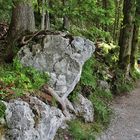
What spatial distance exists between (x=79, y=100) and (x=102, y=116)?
3.77ft

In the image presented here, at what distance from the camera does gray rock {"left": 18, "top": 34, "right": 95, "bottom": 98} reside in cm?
1055

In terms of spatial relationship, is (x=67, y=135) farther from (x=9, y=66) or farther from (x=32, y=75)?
(x=9, y=66)

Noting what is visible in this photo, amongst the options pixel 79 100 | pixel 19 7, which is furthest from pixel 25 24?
pixel 79 100

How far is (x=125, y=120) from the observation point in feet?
44.0

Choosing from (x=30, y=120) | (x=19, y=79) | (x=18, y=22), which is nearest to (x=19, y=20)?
(x=18, y=22)

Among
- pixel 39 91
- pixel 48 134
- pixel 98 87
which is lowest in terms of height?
pixel 98 87

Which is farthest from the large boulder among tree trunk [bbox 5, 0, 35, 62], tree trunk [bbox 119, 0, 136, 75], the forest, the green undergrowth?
tree trunk [bbox 119, 0, 136, 75]

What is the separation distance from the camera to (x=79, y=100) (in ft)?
39.9

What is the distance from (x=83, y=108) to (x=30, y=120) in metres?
4.43

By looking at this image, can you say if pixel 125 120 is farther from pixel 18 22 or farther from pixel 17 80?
pixel 17 80

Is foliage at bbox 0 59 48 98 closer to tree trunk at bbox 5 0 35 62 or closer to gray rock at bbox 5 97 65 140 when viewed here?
gray rock at bbox 5 97 65 140

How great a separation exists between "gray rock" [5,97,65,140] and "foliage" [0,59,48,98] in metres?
0.45

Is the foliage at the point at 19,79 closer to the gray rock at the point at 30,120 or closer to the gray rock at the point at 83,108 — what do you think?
the gray rock at the point at 30,120

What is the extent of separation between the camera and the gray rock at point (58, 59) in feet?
34.6
